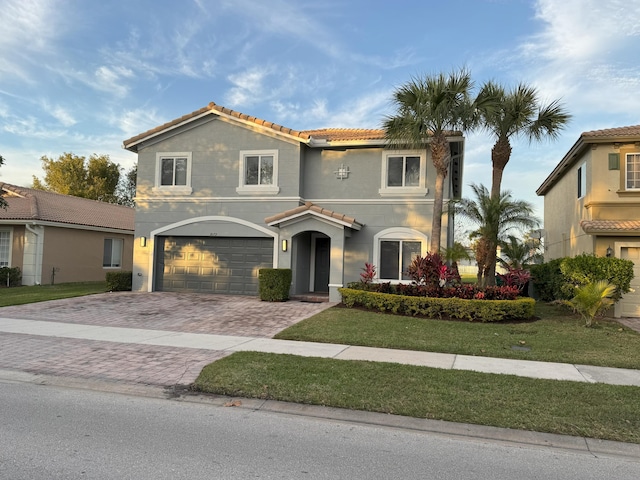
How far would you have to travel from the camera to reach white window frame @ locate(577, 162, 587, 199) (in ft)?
53.5

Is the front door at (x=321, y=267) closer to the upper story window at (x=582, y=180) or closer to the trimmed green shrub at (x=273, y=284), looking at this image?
the trimmed green shrub at (x=273, y=284)

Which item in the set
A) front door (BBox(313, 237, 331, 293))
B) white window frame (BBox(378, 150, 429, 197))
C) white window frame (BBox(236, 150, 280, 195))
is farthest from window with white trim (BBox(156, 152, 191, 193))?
white window frame (BBox(378, 150, 429, 197))

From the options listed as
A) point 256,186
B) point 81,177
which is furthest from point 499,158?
point 81,177

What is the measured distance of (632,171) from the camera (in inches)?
598

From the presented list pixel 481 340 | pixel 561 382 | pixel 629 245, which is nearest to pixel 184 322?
pixel 481 340

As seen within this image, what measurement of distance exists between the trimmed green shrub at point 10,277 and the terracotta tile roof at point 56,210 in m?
2.31

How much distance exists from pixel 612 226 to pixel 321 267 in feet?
32.1

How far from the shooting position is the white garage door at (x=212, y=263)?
17891 mm

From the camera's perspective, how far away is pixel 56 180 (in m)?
38.9

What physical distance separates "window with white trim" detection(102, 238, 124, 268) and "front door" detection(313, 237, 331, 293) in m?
12.9

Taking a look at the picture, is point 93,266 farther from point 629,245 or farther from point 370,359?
point 629,245

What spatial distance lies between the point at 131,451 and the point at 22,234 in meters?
21.6

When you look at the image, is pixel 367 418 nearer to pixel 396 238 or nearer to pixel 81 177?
pixel 396 238

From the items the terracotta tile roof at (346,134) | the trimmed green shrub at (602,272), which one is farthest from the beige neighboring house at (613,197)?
the terracotta tile roof at (346,134)
